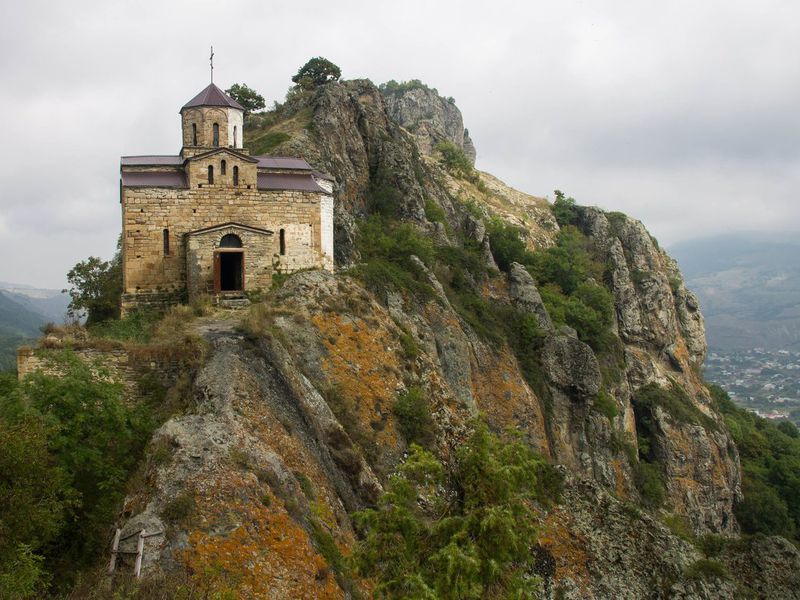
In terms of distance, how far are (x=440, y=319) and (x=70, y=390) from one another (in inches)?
787

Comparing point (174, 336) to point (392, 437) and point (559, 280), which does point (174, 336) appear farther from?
point (559, 280)

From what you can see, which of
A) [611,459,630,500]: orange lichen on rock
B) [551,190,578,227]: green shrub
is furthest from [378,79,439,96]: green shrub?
[611,459,630,500]: orange lichen on rock

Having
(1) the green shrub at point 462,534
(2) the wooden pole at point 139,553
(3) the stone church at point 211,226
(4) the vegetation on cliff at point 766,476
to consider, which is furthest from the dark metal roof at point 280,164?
(4) the vegetation on cliff at point 766,476

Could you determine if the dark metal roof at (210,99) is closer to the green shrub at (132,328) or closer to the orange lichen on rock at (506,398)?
the green shrub at (132,328)

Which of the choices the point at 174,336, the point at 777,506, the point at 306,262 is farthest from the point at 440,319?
the point at 777,506

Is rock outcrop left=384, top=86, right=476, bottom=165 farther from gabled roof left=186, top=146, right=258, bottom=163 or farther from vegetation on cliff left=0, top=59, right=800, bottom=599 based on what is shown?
gabled roof left=186, top=146, right=258, bottom=163

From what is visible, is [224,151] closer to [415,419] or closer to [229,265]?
[229,265]

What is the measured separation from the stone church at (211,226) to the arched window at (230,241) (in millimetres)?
38

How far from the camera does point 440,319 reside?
36000 mm

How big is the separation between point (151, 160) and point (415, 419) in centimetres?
1626

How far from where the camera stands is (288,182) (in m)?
33.2

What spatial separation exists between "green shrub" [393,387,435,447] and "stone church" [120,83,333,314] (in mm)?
7671

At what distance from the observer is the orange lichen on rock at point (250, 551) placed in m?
13.7

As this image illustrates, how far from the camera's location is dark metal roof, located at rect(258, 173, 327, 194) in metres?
32.6
